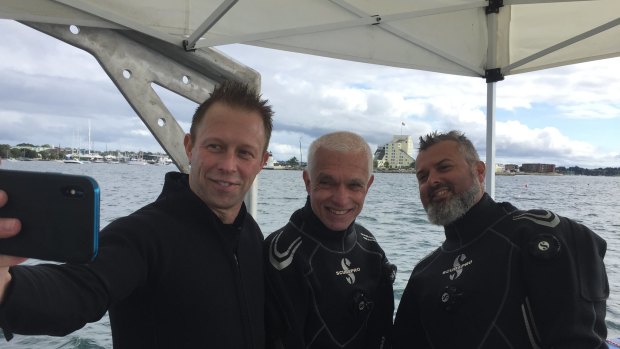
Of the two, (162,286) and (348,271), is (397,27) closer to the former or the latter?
(348,271)

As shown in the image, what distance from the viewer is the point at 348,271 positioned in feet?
5.68

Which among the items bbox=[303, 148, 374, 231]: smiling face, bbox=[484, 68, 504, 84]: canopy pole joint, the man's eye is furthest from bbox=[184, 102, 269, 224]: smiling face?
bbox=[484, 68, 504, 84]: canopy pole joint

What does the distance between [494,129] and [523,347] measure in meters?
2.29

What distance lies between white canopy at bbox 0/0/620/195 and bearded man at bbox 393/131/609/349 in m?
1.24

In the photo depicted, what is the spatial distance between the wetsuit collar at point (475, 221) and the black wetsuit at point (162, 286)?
0.83 m

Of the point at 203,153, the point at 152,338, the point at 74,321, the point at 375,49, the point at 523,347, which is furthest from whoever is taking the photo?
the point at 375,49

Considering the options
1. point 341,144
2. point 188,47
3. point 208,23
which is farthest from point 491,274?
point 188,47

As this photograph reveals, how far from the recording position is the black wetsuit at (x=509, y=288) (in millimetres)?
1425

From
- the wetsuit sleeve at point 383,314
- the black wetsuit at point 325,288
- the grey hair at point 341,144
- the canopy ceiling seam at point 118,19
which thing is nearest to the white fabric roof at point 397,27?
the canopy ceiling seam at point 118,19

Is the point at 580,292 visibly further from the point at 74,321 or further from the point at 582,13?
the point at 582,13

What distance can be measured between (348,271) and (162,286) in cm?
77

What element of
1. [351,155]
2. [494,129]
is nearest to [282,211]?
[494,129]

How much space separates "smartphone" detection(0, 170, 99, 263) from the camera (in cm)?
67

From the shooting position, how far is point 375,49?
123 inches
